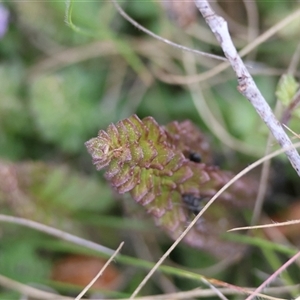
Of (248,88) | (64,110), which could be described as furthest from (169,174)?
(64,110)

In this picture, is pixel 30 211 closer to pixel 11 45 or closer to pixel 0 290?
pixel 0 290

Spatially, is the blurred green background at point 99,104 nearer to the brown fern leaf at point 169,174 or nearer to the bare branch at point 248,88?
the brown fern leaf at point 169,174

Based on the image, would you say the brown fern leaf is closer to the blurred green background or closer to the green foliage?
the blurred green background

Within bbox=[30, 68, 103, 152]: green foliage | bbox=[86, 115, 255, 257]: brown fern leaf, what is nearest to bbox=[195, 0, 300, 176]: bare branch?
bbox=[86, 115, 255, 257]: brown fern leaf

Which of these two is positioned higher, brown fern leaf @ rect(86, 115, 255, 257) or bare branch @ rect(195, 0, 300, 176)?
bare branch @ rect(195, 0, 300, 176)

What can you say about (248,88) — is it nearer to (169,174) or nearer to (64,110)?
(169,174)

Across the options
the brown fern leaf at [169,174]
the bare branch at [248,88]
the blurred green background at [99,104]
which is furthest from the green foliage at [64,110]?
the bare branch at [248,88]
